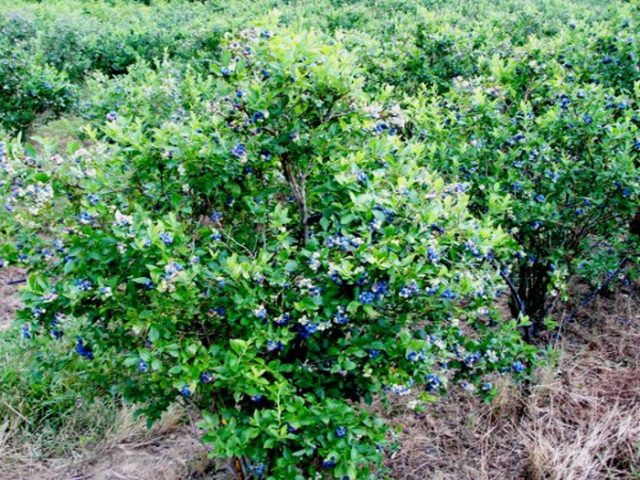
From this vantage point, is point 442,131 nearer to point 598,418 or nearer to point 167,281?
point 598,418

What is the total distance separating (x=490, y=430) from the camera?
3094mm

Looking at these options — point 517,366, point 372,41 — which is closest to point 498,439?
point 517,366

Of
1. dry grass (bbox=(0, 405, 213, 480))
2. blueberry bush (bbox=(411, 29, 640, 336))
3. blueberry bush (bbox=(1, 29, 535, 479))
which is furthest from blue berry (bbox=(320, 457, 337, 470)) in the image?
blueberry bush (bbox=(411, 29, 640, 336))

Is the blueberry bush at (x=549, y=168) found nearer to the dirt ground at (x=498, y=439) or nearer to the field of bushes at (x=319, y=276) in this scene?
the field of bushes at (x=319, y=276)

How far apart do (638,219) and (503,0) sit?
7.23 meters

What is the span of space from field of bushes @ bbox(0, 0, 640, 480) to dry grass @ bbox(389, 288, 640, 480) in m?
0.01

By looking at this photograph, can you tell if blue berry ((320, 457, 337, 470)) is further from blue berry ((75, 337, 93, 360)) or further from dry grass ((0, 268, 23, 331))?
dry grass ((0, 268, 23, 331))

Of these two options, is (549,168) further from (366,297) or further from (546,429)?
(366,297)

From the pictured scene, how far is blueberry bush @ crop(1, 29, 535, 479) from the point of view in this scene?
6.61 ft

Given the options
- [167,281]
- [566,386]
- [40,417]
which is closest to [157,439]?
[40,417]

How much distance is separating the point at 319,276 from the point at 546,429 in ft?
5.54

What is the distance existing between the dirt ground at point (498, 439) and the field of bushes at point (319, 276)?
0.04 ft

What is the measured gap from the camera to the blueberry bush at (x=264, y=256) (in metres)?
2.01

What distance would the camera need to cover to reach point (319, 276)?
2.06 m
